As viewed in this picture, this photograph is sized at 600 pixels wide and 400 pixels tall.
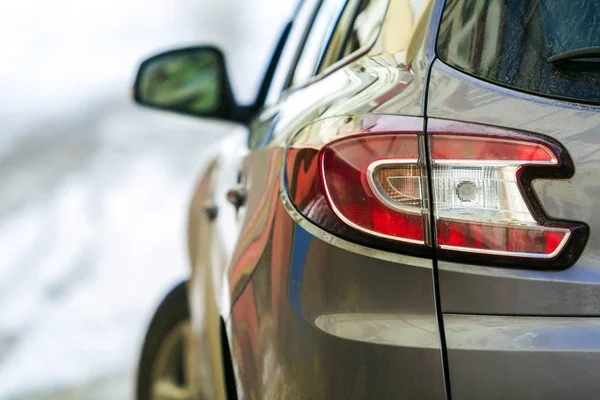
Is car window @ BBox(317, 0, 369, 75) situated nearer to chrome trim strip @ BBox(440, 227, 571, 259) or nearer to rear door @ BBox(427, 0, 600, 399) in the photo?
rear door @ BBox(427, 0, 600, 399)

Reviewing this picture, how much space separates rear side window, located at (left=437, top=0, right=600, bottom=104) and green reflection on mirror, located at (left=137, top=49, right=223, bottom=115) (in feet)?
5.44

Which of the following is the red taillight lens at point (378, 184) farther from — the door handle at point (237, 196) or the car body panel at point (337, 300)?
the door handle at point (237, 196)

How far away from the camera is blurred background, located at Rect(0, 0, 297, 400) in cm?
683

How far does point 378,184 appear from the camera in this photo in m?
1.96

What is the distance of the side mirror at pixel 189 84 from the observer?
3.68 metres

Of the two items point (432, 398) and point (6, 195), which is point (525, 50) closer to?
point (432, 398)

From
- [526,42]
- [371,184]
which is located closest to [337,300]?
[371,184]

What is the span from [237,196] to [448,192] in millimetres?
814

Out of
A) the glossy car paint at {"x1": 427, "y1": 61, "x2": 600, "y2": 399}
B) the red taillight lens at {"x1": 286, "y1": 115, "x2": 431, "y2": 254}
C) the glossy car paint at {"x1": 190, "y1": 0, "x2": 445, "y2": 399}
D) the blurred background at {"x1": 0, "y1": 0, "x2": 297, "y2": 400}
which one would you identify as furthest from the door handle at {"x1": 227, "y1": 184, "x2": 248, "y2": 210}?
the blurred background at {"x1": 0, "y1": 0, "x2": 297, "y2": 400}

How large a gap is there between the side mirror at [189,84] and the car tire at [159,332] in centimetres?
73

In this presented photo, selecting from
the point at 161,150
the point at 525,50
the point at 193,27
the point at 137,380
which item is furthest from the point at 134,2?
the point at 525,50

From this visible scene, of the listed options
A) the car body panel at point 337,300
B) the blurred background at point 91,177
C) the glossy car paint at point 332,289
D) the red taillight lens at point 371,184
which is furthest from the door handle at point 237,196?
the blurred background at point 91,177

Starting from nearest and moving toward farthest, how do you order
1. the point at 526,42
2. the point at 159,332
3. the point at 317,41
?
the point at 526,42 → the point at 317,41 → the point at 159,332

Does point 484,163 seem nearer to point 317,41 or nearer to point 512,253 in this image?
point 512,253
